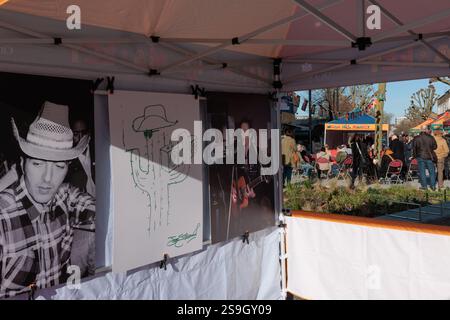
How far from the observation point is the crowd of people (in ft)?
27.4

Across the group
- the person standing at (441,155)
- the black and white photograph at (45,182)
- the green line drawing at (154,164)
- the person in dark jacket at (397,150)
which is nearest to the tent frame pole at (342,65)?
the green line drawing at (154,164)

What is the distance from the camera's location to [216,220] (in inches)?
126

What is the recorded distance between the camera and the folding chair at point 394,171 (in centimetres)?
976

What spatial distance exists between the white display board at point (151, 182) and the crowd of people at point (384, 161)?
A: 4816 millimetres

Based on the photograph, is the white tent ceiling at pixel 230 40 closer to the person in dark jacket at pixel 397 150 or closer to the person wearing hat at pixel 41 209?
the person wearing hat at pixel 41 209

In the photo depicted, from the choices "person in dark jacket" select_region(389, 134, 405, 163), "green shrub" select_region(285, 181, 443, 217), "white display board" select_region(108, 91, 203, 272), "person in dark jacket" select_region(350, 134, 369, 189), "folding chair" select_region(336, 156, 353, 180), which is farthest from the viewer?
"folding chair" select_region(336, 156, 353, 180)

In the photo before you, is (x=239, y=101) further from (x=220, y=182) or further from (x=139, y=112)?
(x=139, y=112)

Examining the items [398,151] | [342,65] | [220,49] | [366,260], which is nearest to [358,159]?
[398,151]

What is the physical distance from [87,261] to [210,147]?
50.5 inches

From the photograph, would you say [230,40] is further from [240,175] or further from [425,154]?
[425,154]

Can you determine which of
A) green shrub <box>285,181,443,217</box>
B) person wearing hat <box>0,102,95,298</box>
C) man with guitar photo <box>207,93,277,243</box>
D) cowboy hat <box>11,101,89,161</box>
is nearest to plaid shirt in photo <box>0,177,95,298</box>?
person wearing hat <box>0,102,95,298</box>

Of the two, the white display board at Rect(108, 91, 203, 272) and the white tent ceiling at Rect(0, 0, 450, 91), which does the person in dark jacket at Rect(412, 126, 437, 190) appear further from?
the white display board at Rect(108, 91, 203, 272)

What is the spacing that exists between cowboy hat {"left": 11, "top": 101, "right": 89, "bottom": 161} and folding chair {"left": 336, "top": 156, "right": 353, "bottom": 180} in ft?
28.6
